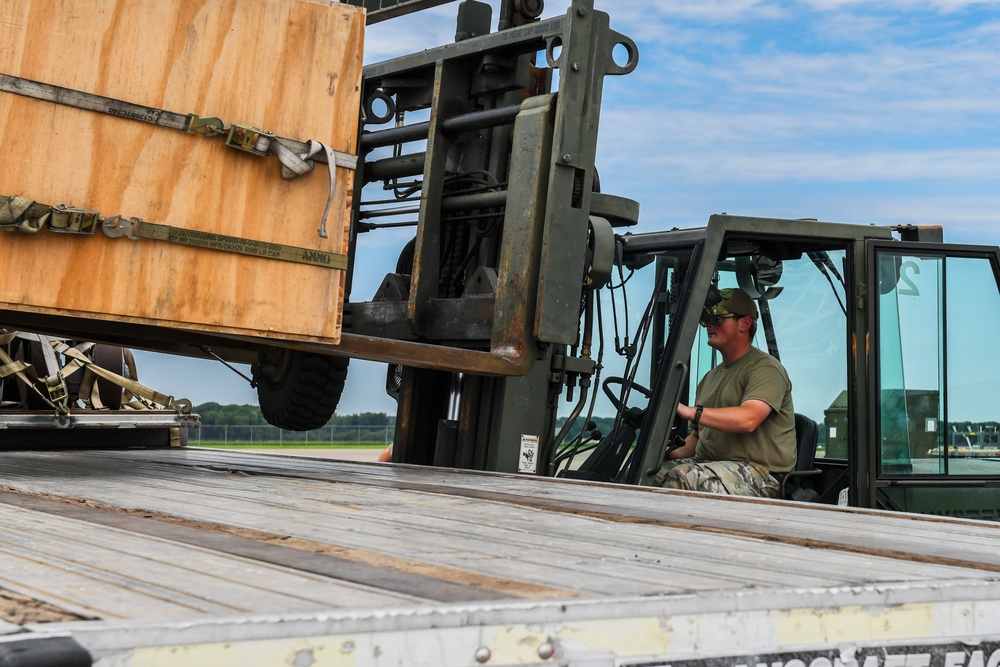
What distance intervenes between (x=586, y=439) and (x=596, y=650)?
385cm

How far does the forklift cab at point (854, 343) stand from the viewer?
5020 millimetres

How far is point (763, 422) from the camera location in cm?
516

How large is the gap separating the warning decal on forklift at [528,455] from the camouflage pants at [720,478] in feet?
1.72

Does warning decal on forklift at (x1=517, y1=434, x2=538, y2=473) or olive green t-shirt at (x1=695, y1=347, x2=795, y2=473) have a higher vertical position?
olive green t-shirt at (x1=695, y1=347, x2=795, y2=473)

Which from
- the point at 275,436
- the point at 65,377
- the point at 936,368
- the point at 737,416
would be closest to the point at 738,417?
the point at 737,416

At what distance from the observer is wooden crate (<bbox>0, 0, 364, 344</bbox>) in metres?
3.26

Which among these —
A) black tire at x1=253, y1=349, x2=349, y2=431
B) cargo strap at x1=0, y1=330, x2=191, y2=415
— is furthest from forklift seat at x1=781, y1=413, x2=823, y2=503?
cargo strap at x1=0, y1=330, x2=191, y2=415

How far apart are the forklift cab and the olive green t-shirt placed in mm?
172

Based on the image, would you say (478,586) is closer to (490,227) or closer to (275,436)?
(490,227)

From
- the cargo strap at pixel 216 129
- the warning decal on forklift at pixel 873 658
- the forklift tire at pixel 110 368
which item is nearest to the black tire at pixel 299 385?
the forklift tire at pixel 110 368

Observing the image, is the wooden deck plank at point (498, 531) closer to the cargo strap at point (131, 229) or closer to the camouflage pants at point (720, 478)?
the cargo strap at point (131, 229)

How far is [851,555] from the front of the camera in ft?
6.48

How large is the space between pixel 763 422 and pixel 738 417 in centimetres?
20

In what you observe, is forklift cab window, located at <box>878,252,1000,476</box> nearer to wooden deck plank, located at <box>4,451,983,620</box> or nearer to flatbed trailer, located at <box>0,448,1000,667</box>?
wooden deck plank, located at <box>4,451,983,620</box>
